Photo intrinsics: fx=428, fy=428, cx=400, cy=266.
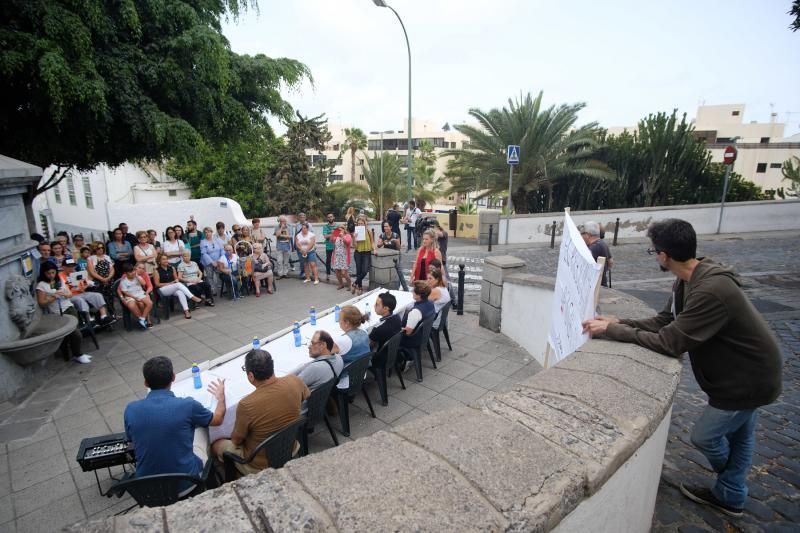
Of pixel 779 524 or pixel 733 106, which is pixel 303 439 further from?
pixel 733 106

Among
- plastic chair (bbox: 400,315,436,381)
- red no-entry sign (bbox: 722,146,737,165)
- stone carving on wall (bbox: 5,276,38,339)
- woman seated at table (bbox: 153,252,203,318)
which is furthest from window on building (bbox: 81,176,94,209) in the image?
red no-entry sign (bbox: 722,146,737,165)

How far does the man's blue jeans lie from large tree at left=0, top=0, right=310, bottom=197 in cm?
955

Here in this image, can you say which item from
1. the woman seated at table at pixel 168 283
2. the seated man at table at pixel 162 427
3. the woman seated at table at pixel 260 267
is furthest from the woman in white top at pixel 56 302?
the seated man at table at pixel 162 427

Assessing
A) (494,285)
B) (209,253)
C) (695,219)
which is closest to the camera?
(494,285)

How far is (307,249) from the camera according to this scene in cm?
1150

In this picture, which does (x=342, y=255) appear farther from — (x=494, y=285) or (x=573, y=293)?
(x=573, y=293)

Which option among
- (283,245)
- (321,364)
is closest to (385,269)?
(283,245)

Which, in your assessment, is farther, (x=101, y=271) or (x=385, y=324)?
(x=101, y=271)

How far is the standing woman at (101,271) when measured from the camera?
8391mm

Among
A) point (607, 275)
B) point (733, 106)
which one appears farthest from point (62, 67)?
point (733, 106)

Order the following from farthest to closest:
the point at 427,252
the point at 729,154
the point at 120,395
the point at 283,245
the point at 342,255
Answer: the point at 729,154 < the point at 283,245 < the point at 342,255 < the point at 427,252 < the point at 120,395

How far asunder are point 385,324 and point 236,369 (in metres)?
1.89

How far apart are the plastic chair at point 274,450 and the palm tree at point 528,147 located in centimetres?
2019

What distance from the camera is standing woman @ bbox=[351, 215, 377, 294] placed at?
10.1m
